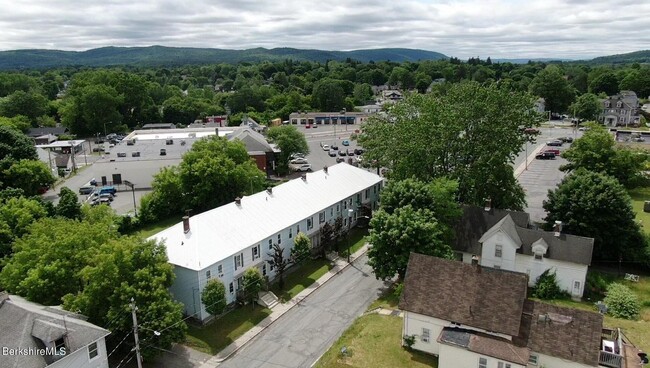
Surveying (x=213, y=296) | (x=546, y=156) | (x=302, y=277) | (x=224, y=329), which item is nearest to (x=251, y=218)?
(x=302, y=277)

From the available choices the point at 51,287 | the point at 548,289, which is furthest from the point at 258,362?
the point at 548,289

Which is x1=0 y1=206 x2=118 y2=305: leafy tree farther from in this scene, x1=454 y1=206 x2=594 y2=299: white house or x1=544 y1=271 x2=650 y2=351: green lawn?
x1=544 y1=271 x2=650 y2=351: green lawn

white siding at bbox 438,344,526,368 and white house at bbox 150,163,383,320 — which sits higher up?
white house at bbox 150,163,383,320

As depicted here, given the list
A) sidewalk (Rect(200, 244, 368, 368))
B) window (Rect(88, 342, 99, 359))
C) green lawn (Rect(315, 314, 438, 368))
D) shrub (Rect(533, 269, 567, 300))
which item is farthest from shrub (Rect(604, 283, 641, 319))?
window (Rect(88, 342, 99, 359))

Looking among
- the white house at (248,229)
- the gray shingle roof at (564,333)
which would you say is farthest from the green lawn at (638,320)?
the white house at (248,229)

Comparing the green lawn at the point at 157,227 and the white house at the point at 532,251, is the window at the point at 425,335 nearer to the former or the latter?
the white house at the point at 532,251

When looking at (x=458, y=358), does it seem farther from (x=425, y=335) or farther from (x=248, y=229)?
(x=248, y=229)

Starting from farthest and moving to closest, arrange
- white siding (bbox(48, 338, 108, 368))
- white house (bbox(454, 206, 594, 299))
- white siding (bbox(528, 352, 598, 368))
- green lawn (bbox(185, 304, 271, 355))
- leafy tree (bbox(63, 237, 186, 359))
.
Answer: white house (bbox(454, 206, 594, 299)), green lawn (bbox(185, 304, 271, 355)), leafy tree (bbox(63, 237, 186, 359)), white siding (bbox(528, 352, 598, 368)), white siding (bbox(48, 338, 108, 368))
